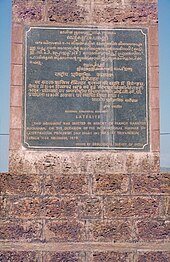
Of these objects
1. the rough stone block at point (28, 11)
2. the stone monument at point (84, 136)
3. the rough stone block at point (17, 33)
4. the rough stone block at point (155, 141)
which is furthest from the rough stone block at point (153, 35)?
the rough stone block at point (17, 33)

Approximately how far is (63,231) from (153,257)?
46.4 inches

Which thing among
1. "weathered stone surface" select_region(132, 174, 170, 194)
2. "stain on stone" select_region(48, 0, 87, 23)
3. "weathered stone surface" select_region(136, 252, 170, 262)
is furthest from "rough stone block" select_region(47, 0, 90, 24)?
"weathered stone surface" select_region(136, 252, 170, 262)

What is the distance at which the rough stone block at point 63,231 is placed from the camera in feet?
19.0

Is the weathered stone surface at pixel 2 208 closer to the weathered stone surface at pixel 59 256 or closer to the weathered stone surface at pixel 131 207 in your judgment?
the weathered stone surface at pixel 59 256

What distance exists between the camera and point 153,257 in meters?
5.79

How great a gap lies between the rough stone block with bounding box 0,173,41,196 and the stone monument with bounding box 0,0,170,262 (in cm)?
1

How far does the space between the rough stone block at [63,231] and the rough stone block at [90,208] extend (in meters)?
0.17

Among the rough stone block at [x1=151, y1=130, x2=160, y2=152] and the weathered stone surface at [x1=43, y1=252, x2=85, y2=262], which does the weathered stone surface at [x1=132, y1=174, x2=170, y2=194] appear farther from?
the weathered stone surface at [x1=43, y1=252, x2=85, y2=262]

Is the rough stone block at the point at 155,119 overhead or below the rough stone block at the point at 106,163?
overhead

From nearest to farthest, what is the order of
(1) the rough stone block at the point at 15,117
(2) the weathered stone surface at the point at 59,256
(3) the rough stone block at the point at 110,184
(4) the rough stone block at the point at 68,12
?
(2) the weathered stone surface at the point at 59,256 → (3) the rough stone block at the point at 110,184 → (1) the rough stone block at the point at 15,117 → (4) the rough stone block at the point at 68,12

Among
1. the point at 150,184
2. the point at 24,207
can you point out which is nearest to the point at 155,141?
the point at 150,184

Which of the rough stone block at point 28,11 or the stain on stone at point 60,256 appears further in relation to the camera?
the rough stone block at point 28,11

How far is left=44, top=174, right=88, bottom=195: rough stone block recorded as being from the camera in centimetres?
583

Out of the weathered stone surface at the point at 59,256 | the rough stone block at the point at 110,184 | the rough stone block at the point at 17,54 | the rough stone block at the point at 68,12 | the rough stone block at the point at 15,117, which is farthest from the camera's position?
the rough stone block at the point at 68,12
